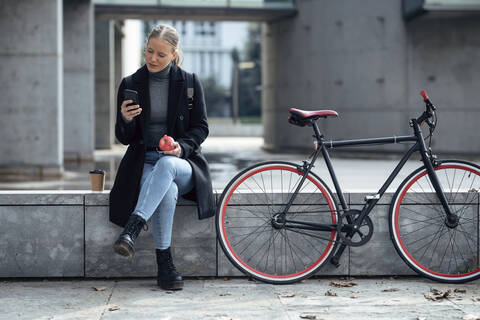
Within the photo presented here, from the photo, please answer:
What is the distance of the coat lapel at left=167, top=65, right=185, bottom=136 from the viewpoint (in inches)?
185

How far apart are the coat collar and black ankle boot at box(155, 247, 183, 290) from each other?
80 centimetres

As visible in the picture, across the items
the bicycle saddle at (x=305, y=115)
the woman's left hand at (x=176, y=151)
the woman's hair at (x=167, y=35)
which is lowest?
the woman's left hand at (x=176, y=151)

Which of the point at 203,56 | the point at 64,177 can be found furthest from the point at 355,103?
the point at 203,56

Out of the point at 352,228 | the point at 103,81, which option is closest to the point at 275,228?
the point at 352,228

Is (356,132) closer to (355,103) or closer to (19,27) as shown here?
(355,103)

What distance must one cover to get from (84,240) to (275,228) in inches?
51.7

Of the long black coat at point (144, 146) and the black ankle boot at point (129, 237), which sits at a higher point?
the long black coat at point (144, 146)

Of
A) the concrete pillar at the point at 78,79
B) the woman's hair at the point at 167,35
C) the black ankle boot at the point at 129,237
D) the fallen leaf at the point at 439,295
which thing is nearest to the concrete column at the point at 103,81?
the concrete pillar at the point at 78,79

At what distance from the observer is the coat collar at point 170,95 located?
4.69 meters

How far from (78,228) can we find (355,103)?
14.5m

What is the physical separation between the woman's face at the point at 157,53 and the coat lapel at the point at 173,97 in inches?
4.7

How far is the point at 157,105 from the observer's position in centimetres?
473

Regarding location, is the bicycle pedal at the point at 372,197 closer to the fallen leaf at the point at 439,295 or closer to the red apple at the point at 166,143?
the fallen leaf at the point at 439,295

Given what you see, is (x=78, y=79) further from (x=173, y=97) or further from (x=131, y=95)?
(x=131, y=95)
